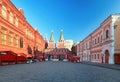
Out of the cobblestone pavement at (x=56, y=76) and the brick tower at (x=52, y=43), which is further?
the brick tower at (x=52, y=43)

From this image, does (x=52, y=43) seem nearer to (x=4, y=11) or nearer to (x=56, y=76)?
(x=4, y=11)

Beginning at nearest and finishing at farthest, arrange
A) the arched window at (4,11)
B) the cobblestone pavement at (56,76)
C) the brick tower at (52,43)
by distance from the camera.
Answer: the cobblestone pavement at (56,76) < the arched window at (4,11) < the brick tower at (52,43)

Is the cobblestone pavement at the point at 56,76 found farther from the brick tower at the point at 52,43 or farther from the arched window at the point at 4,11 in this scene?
the brick tower at the point at 52,43

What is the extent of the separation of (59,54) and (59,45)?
9.26 m

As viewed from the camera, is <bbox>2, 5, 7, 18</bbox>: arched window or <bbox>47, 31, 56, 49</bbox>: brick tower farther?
<bbox>47, 31, 56, 49</bbox>: brick tower

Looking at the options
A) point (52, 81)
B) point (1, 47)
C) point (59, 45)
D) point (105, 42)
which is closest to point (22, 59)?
point (1, 47)

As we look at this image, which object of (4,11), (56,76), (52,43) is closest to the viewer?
(56,76)

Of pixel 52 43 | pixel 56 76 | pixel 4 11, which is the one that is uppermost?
pixel 4 11

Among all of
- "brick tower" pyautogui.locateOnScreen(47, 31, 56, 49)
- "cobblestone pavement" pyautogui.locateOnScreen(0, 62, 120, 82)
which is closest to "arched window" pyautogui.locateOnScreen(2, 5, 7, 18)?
"cobblestone pavement" pyautogui.locateOnScreen(0, 62, 120, 82)

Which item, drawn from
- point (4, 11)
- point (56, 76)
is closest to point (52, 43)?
point (4, 11)

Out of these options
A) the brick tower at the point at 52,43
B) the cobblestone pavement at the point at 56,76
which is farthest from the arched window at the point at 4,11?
the brick tower at the point at 52,43

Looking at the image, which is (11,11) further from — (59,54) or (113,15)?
(59,54)

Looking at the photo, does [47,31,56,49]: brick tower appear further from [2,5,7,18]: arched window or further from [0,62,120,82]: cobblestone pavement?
[0,62,120,82]: cobblestone pavement

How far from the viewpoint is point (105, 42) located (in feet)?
136
